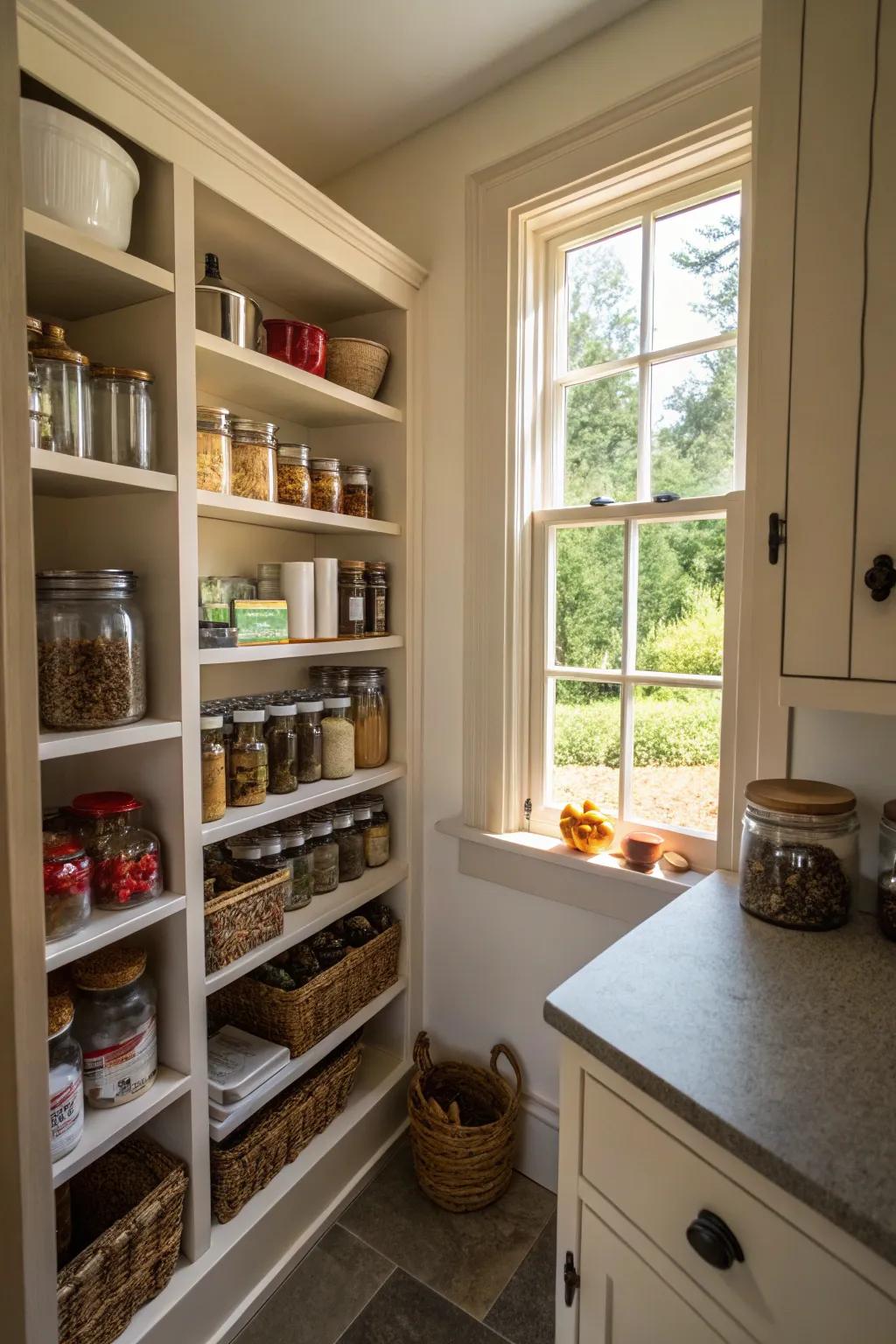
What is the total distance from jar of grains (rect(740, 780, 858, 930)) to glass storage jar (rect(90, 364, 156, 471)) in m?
1.20

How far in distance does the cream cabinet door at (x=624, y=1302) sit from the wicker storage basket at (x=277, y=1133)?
83cm

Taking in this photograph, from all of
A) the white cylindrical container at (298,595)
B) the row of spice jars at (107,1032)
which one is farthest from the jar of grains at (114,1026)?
the white cylindrical container at (298,595)

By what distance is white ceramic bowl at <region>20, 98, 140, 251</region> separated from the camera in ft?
3.34

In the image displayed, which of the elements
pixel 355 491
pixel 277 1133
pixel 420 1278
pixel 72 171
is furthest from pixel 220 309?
pixel 420 1278

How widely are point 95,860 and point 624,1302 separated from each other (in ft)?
3.30

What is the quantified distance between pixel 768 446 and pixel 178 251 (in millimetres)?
1049

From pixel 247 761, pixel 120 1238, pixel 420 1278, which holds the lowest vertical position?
pixel 420 1278

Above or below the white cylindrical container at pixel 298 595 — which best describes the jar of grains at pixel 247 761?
below

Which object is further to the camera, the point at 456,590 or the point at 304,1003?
the point at 456,590

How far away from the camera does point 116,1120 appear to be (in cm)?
118

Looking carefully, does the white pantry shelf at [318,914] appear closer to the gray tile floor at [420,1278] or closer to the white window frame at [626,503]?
the white window frame at [626,503]

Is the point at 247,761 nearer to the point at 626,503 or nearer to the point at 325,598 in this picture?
the point at 325,598

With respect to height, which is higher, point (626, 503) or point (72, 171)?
point (72, 171)

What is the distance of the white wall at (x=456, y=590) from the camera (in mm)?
1594
